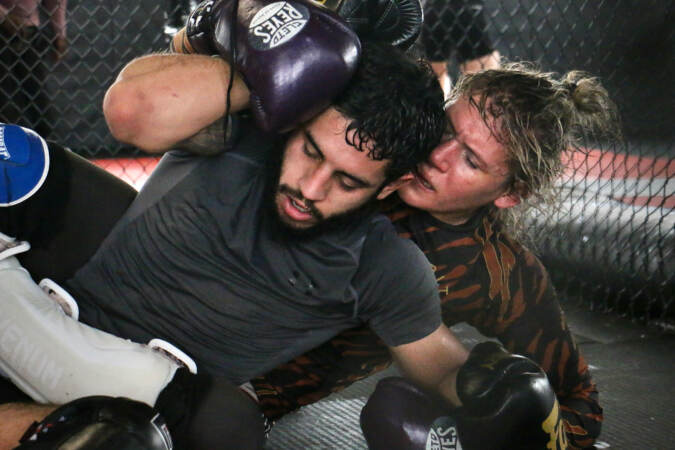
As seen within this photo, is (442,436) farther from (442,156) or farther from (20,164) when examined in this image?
(20,164)

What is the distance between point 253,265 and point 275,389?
397 mm

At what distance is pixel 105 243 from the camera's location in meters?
1.39

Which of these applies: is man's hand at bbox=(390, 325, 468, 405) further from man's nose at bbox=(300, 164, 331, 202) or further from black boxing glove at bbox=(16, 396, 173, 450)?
black boxing glove at bbox=(16, 396, 173, 450)

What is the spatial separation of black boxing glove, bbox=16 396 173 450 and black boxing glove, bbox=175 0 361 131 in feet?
1.58

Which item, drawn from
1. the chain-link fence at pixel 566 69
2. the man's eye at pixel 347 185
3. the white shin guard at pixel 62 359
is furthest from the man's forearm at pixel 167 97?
the chain-link fence at pixel 566 69

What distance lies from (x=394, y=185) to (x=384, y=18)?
316 mm

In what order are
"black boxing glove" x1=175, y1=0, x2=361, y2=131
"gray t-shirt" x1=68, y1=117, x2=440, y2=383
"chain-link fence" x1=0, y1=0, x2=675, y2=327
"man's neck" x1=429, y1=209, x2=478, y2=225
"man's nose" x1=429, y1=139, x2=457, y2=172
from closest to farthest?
"black boxing glove" x1=175, y1=0, x2=361, y2=131 < "gray t-shirt" x1=68, y1=117, x2=440, y2=383 < "man's nose" x1=429, y1=139, x2=457, y2=172 < "man's neck" x1=429, y1=209, x2=478, y2=225 < "chain-link fence" x1=0, y1=0, x2=675, y2=327

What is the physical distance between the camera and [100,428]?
1.03 meters

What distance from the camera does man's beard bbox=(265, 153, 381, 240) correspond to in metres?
1.31

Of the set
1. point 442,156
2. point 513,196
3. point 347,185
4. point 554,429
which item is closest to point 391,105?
point 347,185

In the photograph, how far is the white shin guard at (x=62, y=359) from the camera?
1216 mm

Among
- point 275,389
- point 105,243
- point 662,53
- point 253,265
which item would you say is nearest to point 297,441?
point 275,389

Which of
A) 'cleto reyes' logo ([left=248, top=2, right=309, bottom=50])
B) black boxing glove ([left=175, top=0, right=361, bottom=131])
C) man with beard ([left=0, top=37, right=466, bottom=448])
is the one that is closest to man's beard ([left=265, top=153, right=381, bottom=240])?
man with beard ([left=0, top=37, right=466, bottom=448])

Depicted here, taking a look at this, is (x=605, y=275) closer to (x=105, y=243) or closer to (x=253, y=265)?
(x=253, y=265)
